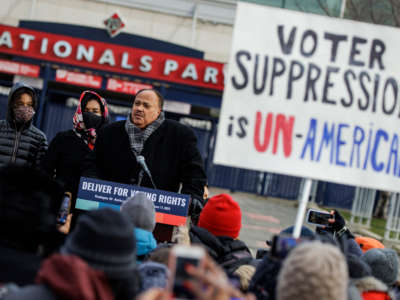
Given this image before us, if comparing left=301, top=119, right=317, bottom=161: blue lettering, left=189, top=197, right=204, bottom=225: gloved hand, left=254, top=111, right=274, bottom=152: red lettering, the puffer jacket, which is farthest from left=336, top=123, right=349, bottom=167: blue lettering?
the puffer jacket

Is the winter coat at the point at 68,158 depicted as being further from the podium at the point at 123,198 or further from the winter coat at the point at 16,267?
the winter coat at the point at 16,267

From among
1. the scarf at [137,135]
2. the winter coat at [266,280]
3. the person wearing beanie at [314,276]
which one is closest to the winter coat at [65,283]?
the person wearing beanie at [314,276]

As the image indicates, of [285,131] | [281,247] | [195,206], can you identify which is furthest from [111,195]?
[281,247]

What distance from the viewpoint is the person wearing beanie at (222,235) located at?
9.55ft

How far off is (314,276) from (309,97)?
1322 mm

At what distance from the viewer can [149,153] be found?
151 inches

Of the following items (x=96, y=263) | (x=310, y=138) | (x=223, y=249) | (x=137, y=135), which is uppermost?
(x=310, y=138)

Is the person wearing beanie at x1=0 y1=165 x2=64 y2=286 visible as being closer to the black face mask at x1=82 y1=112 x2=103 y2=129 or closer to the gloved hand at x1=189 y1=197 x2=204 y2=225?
the gloved hand at x1=189 y1=197 x2=204 y2=225

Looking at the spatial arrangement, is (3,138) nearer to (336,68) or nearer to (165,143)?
(165,143)

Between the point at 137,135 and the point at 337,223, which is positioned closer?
the point at 337,223

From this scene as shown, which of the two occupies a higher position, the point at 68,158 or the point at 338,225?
the point at 68,158

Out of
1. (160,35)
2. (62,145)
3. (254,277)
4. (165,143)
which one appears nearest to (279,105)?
(254,277)

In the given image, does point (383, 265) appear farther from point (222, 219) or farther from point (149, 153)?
point (149, 153)

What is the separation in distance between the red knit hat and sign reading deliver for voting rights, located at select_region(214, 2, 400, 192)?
1.50 feet
